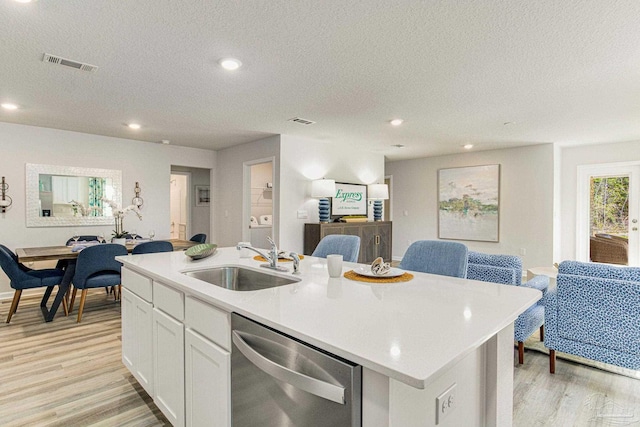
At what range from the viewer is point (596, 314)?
2.32 metres

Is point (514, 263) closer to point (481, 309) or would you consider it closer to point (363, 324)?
point (481, 309)

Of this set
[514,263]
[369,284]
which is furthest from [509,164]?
[369,284]

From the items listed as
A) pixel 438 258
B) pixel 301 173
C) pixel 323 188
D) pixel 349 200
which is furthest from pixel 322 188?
pixel 438 258

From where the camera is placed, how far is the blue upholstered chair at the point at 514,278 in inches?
99.4

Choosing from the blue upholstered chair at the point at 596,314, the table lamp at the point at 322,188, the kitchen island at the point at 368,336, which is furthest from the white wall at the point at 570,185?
the kitchen island at the point at 368,336

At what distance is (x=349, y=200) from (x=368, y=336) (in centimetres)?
536

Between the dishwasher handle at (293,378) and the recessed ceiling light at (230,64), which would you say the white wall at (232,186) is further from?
the dishwasher handle at (293,378)

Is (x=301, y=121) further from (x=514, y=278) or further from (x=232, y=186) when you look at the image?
(x=514, y=278)

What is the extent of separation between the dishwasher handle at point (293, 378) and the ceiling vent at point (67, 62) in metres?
2.65


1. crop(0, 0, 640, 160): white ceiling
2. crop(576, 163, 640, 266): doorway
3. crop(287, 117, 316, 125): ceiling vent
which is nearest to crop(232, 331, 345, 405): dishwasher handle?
crop(0, 0, 640, 160): white ceiling

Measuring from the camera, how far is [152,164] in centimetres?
605

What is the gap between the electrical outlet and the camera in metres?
0.94

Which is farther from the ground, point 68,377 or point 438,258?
point 438,258

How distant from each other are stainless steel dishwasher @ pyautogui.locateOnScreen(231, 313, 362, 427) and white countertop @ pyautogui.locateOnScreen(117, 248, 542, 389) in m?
0.05
